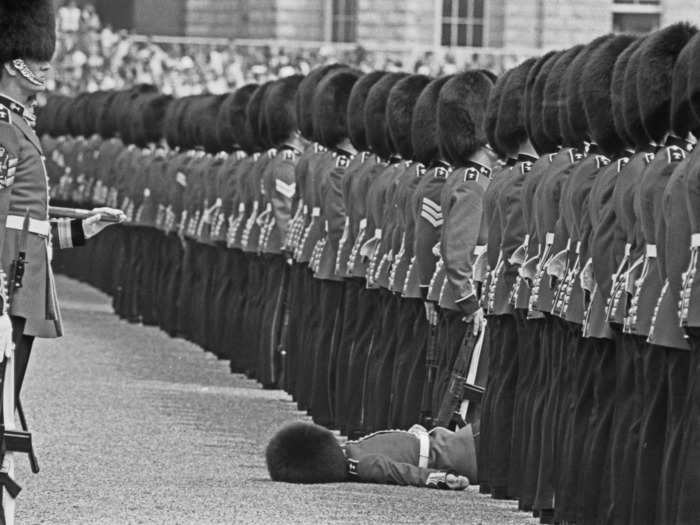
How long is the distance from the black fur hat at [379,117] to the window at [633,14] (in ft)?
116

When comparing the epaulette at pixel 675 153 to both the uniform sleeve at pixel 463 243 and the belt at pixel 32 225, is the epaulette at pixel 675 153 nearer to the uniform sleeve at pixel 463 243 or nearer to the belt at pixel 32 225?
the belt at pixel 32 225

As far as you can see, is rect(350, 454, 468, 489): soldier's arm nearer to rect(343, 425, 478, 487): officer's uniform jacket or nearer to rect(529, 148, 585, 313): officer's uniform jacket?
rect(343, 425, 478, 487): officer's uniform jacket

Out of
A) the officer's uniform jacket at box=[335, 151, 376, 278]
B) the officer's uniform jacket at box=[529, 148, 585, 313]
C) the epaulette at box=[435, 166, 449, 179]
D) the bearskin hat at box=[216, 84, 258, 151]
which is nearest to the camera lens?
the officer's uniform jacket at box=[529, 148, 585, 313]

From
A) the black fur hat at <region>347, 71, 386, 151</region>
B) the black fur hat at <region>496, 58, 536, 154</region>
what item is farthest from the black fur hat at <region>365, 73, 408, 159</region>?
the black fur hat at <region>496, 58, 536, 154</region>

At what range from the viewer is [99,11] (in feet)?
204

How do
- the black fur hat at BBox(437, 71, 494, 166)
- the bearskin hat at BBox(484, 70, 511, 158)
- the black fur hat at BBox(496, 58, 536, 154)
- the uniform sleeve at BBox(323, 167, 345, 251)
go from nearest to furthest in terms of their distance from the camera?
the black fur hat at BBox(496, 58, 536, 154)
the bearskin hat at BBox(484, 70, 511, 158)
the black fur hat at BBox(437, 71, 494, 166)
the uniform sleeve at BBox(323, 167, 345, 251)

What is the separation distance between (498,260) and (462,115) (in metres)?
1.46

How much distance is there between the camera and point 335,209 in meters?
14.6

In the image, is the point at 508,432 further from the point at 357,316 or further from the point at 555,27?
the point at 555,27

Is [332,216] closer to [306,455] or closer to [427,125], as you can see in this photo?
[427,125]

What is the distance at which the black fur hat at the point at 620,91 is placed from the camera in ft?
33.6

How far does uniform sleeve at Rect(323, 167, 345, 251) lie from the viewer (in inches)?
575

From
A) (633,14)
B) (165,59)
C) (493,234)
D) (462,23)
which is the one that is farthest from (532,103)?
(633,14)

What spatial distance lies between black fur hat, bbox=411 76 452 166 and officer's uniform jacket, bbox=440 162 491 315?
738 millimetres
